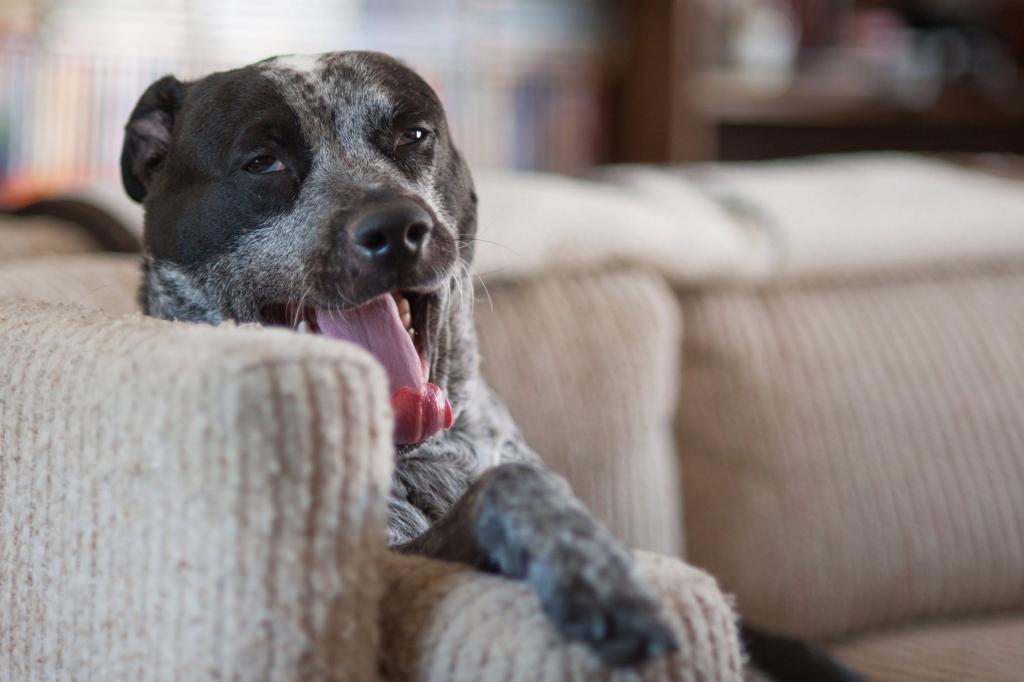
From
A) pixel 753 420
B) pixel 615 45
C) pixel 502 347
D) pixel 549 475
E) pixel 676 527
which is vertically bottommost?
pixel 676 527

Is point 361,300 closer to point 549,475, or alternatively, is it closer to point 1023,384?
point 549,475

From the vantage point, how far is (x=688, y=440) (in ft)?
6.21

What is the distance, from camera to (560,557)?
32.1 inches

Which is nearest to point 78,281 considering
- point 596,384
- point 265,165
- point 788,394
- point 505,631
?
point 265,165

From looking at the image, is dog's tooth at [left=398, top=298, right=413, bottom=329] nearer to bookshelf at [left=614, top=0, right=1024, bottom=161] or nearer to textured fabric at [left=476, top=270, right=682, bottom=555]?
textured fabric at [left=476, top=270, right=682, bottom=555]

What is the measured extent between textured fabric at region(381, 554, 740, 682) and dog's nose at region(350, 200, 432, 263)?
330 millimetres

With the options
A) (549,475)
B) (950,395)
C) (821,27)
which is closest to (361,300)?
(549,475)

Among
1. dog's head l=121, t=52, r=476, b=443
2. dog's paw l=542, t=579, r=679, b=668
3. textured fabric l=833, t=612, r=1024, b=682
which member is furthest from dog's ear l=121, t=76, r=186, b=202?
textured fabric l=833, t=612, r=1024, b=682

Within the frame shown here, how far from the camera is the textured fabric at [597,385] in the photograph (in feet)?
5.51

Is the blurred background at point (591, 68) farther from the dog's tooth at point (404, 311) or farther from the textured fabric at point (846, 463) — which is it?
the dog's tooth at point (404, 311)

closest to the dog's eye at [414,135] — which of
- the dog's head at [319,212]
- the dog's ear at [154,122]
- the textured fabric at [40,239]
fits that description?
the dog's head at [319,212]

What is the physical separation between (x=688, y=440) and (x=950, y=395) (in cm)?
47

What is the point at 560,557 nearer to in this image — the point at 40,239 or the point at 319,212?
the point at 319,212

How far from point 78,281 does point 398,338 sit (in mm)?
540
